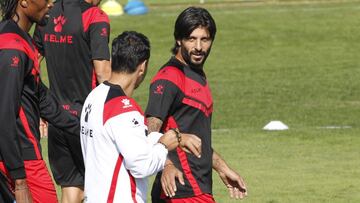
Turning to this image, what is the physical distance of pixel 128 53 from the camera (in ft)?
→ 24.3

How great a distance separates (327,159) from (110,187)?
9522 mm

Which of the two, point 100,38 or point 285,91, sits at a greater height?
point 100,38

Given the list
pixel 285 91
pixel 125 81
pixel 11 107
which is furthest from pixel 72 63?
pixel 285 91

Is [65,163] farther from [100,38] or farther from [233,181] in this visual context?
[233,181]

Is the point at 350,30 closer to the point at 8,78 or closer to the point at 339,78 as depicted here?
the point at 339,78

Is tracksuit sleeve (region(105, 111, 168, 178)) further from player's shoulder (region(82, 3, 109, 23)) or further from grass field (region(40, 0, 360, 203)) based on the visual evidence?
grass field (region(40, 0, 360, 203))

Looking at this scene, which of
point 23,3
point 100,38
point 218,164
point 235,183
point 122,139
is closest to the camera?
point 122,139

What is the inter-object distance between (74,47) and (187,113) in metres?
2.05

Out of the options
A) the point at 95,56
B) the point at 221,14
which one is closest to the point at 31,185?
the point at 95,56

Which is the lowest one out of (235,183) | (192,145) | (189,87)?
(235,183)

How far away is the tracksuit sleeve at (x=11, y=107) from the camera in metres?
7.69

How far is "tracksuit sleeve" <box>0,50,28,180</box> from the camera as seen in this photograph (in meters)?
7.69

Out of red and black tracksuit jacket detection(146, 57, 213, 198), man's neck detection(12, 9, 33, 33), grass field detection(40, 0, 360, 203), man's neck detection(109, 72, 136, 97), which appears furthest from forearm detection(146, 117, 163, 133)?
grass field detection(40, 0, 360, 203)

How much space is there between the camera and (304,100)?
23.7 meters
